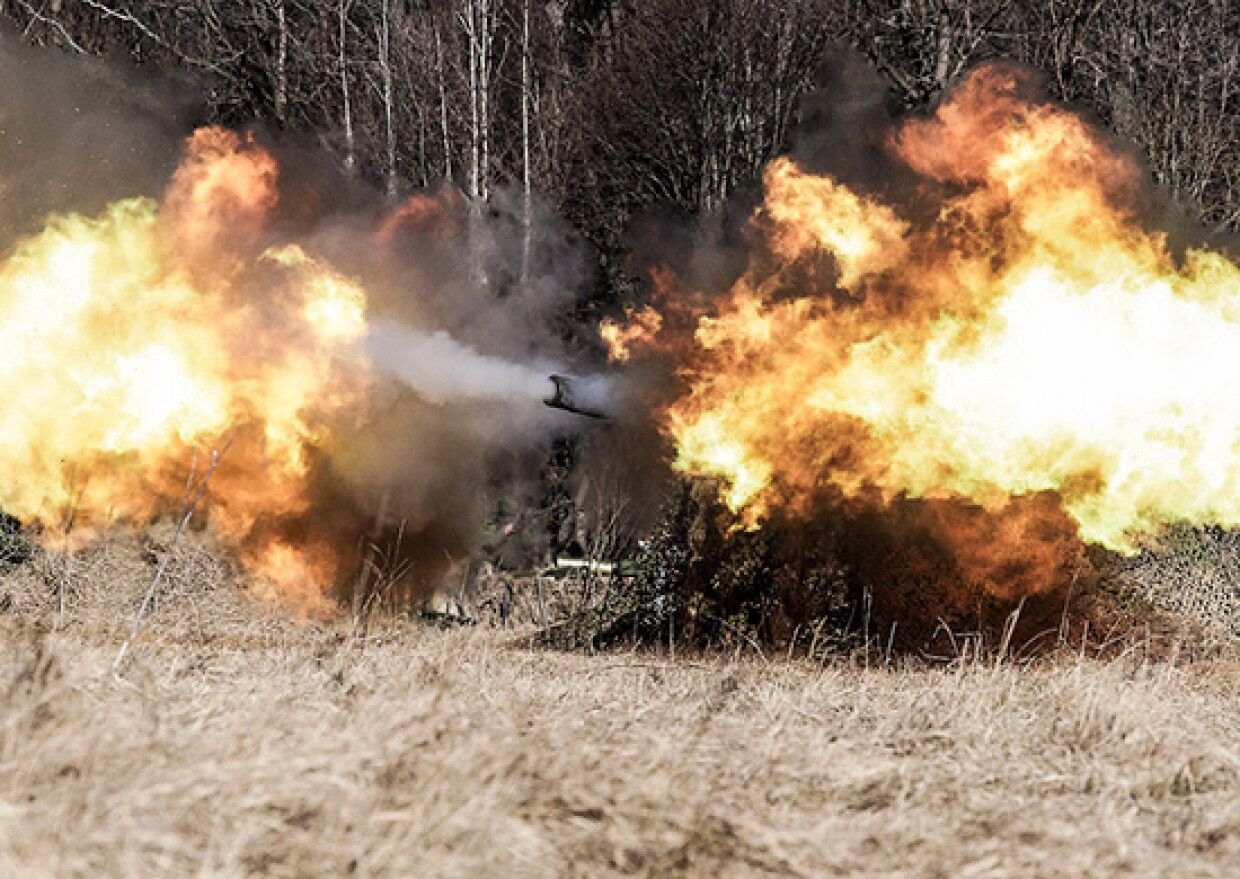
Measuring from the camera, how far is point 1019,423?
10953 millimetres

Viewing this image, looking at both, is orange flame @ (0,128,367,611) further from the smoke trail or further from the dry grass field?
the dry grass field

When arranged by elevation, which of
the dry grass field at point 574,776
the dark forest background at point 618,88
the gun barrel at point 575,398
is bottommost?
the dry grass field at point 574,776

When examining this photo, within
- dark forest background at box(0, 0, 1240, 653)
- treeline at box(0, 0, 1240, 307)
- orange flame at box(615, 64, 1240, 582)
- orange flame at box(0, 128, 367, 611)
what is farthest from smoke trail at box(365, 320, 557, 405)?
treeline at box(0, 0, 1240, 307)

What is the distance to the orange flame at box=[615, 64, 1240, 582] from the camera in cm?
1095

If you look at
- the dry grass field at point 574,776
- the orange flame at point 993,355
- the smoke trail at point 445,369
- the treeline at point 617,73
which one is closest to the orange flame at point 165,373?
the smoke trail at point 445,369

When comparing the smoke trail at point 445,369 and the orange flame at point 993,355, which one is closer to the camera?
the orange flame at point 993,355

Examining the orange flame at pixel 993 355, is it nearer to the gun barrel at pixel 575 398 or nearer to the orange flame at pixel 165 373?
the gun barrel at pixel 575 398

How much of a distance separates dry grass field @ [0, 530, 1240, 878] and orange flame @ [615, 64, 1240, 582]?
10.8ft

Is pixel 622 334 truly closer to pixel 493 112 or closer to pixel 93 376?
pixel 93 376

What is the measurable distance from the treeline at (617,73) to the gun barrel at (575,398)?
26.1 feet

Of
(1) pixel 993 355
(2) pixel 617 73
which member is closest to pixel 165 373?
(1) pixel 993 355

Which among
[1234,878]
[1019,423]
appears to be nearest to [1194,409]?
[1019,423]

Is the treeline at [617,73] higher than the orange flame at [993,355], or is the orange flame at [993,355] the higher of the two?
the treeline at [617,73]

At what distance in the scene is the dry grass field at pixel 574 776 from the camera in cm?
455
